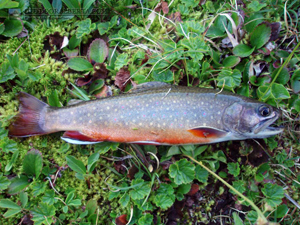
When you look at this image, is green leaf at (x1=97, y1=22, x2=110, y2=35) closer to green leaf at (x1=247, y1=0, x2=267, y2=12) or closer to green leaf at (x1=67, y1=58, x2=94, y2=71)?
green leaf at (x1=67, y1=58, x2=94, y2=71)

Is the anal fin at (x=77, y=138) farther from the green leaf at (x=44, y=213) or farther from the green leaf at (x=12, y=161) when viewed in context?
the green leaf at (x=44, y=213)

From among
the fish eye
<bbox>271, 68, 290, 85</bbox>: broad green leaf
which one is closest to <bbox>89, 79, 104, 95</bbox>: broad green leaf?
the fish eye

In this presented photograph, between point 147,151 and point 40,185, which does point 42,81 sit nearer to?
point 40,185

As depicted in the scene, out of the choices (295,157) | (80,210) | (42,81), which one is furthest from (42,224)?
(295,157)

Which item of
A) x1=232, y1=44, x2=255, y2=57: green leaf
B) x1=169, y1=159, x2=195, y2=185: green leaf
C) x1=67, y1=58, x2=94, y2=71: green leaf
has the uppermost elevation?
x1=232, y1=44, x2=255, y2=57: green leaf

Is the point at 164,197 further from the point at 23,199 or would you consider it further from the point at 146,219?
the point at 23,199

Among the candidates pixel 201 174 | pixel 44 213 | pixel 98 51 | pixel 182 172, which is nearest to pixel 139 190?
pixel 182 172
